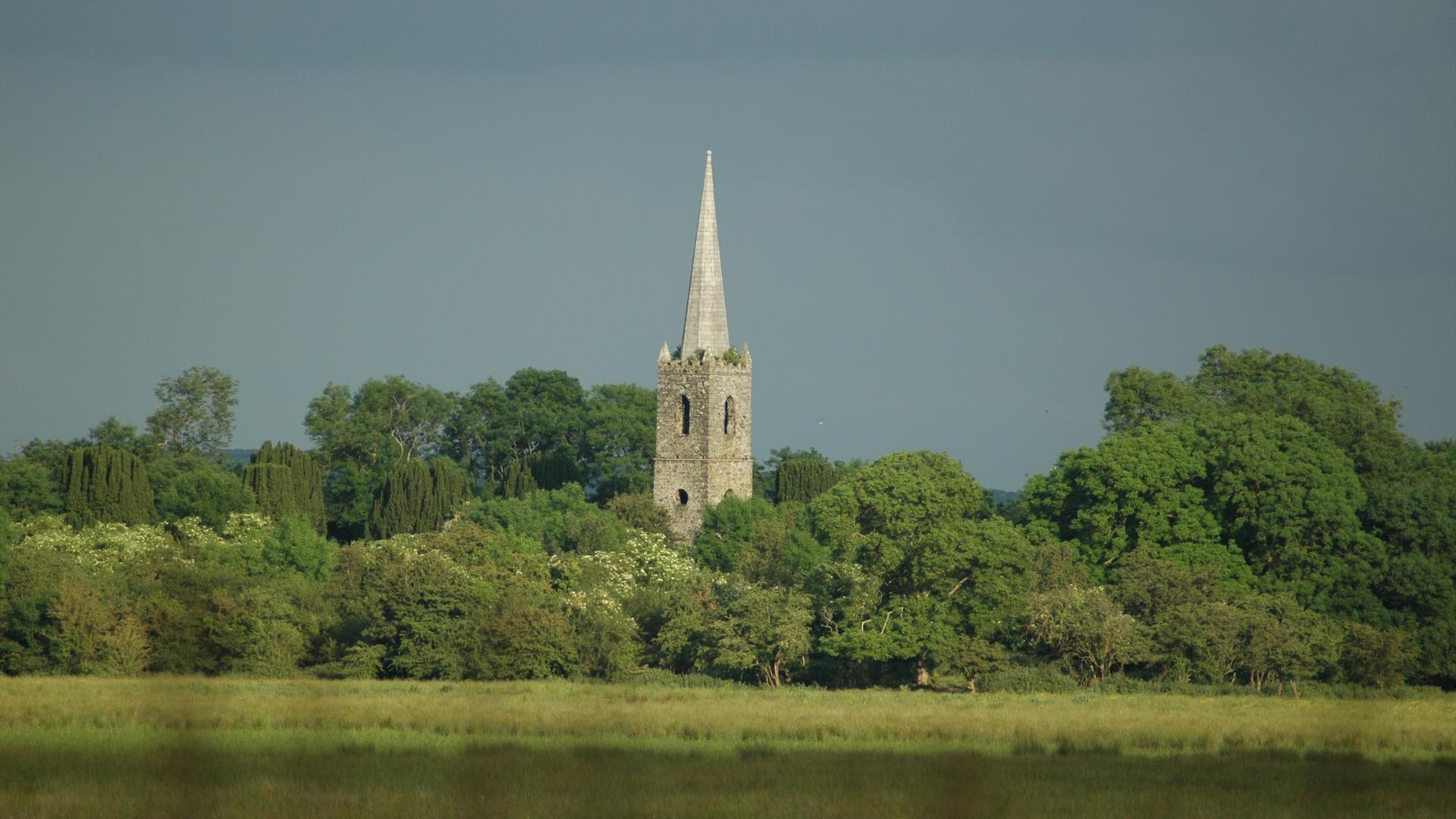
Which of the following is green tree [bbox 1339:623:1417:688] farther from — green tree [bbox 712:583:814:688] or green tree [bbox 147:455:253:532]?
green tree [bbox 147:455:253:532]

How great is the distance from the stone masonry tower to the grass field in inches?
1863

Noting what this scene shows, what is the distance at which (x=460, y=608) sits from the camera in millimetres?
53719

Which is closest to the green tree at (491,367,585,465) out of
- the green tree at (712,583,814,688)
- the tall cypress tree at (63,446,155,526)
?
the tall cypress tree at (63,446,155,526)

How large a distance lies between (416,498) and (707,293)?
20.0m

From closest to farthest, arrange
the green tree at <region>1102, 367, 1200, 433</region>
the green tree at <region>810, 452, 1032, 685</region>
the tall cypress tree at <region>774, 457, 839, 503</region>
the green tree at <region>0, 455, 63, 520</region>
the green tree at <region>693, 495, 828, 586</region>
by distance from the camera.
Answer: the green tree at <region>810, 452, 1032, 685</region> → the green tree at <region>693, 495, 828, 586</region> → the green tree at <region>1102, 367, 1200, 433</region> → the green tree at <region>0, 455, 63, 520</region> → the tall cypress tree at <region>774, 457, 839, 503</region>

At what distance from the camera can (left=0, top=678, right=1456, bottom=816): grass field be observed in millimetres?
31000

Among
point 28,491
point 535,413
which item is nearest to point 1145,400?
point 28,491

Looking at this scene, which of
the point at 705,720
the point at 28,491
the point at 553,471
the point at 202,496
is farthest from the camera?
the point at 553,471

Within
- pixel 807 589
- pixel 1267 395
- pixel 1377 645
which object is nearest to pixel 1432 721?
pixel 1377 645

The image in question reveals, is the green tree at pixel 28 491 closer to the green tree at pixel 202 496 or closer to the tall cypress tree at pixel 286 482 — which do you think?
the green tree at pixel 202 496

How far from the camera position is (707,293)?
325ft

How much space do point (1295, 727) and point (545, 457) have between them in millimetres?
84261

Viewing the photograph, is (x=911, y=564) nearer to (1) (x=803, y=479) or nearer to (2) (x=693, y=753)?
(2) (x=693, y=753)

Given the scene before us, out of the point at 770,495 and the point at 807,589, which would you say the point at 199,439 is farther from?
the point at 807,589
